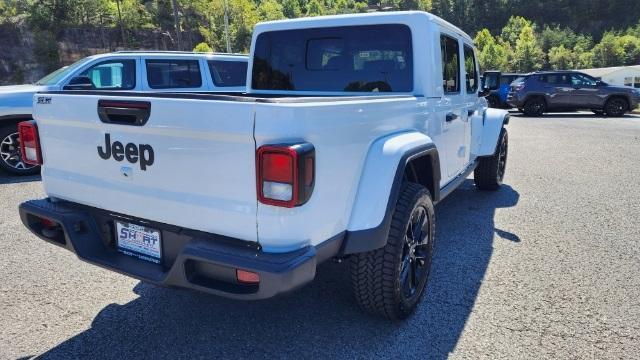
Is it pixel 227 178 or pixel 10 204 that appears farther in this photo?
pixel 10 204

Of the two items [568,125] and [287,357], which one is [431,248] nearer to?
[287,357]

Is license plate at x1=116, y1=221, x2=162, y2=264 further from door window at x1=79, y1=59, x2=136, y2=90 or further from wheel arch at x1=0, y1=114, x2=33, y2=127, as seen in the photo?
wheel arch at x1=0, y1=114, x2=33, y2=127

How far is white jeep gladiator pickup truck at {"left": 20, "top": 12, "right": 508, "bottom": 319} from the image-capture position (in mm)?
1986

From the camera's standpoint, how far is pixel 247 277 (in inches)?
80.0

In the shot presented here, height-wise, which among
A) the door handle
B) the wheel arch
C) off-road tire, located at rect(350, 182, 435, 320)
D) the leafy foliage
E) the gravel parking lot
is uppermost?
the leafy foliage

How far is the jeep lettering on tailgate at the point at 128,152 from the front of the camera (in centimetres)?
228

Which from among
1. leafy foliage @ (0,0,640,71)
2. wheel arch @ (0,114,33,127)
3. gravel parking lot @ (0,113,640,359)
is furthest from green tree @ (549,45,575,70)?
wheel arch @ (0,114,33,127)

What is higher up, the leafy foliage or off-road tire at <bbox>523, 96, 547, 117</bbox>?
the leafy foliage

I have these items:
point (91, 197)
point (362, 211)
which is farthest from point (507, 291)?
point (91, 197)

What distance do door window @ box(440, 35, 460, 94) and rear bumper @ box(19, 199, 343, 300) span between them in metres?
2.10

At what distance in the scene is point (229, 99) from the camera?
2029 millimetres

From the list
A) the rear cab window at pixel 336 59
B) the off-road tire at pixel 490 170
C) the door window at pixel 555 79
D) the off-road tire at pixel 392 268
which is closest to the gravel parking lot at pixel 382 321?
the off-road tire at pixel 392 268

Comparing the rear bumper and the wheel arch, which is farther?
the wheel arch

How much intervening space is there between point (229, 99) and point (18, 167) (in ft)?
21.2
